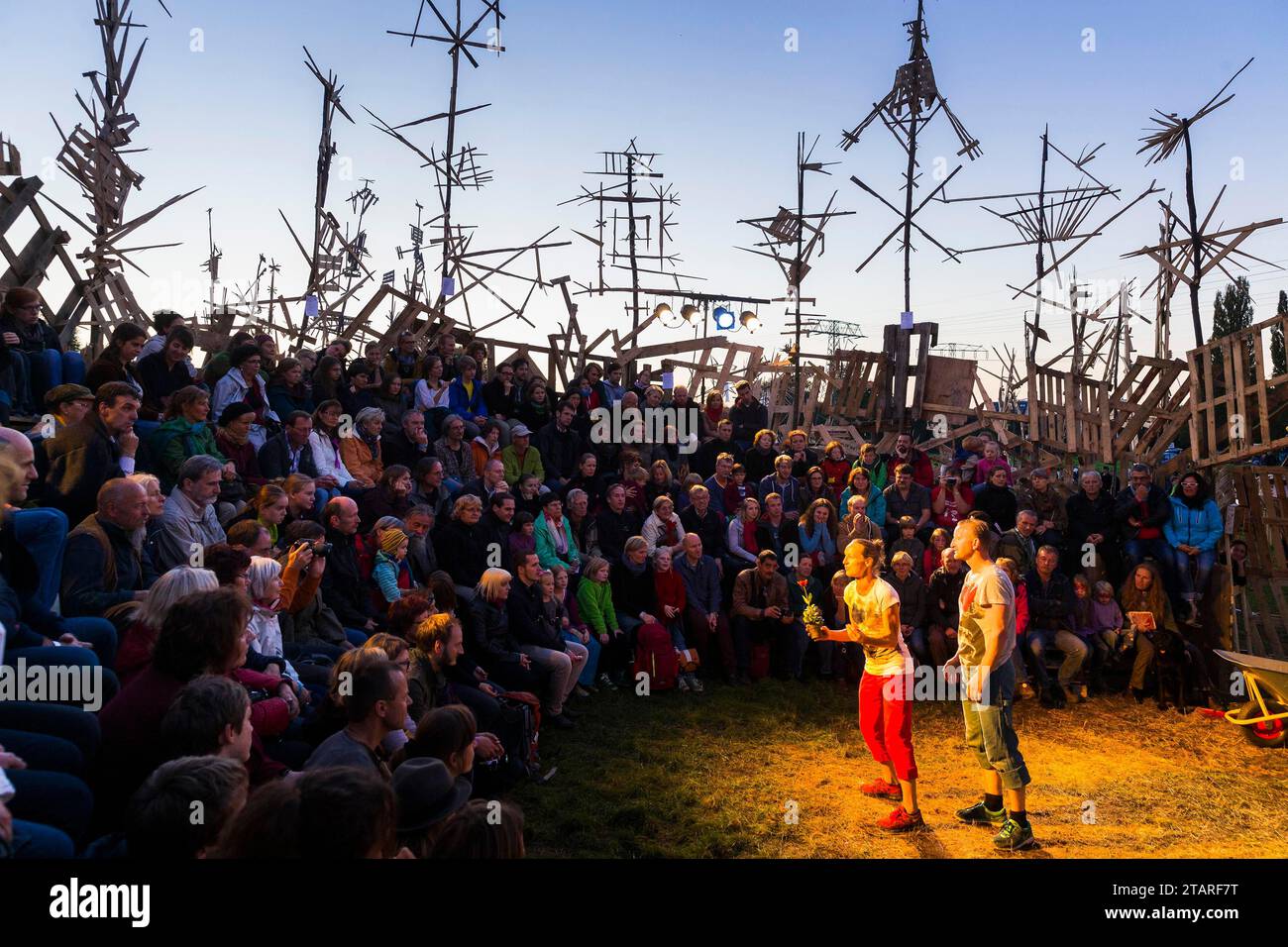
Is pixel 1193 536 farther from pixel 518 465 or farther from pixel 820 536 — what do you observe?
pixel 518 465

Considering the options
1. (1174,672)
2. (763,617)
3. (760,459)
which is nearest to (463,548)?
(763,617)

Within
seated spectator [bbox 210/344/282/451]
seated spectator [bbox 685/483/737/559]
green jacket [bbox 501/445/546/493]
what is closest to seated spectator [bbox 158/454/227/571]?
seated spectator [bbox 210/344/282/451]

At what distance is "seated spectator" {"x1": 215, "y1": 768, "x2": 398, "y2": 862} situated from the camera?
7.69 feet

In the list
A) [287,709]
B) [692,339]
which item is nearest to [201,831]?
[287,709]

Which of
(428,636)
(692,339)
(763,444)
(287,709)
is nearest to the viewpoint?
(287,709)

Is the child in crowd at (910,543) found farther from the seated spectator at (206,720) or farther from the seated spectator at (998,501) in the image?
the seated spectator at (206,720)

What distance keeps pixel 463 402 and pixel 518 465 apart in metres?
1.25

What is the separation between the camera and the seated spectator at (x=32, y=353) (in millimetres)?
7352

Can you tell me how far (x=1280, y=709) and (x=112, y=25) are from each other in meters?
17.2

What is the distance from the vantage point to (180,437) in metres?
6.90

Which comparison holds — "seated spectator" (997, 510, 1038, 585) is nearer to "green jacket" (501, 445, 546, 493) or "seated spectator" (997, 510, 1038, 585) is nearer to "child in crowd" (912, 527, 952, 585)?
"child in crowd" (912, 527, 952, 585)

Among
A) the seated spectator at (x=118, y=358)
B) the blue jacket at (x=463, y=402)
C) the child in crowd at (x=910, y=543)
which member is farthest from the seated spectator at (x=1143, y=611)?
the seated spectator at (x=118, y=358)

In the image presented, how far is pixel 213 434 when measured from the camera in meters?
7.45

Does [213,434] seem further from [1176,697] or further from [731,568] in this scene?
[1176,697]
